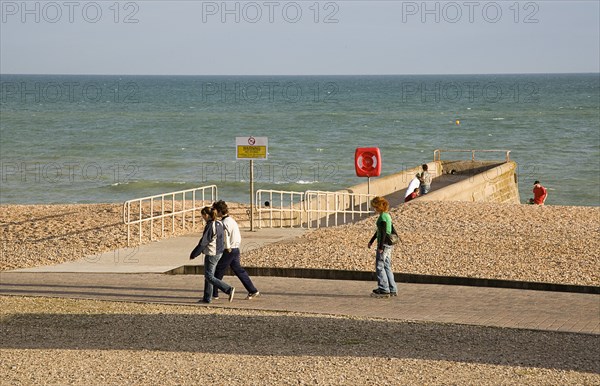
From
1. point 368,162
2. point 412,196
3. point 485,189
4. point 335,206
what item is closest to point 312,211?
point 335,206

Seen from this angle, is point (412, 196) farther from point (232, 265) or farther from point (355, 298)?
point (232, 265)

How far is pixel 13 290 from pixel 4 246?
4.99 m

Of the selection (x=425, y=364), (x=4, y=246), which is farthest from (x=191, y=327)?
(x=4, y=246)

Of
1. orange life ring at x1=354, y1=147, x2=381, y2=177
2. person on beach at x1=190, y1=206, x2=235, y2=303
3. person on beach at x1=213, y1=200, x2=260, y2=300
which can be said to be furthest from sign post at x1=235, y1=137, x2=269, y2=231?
orange life ring at x1=354, y1=147, x2=381, y2=177

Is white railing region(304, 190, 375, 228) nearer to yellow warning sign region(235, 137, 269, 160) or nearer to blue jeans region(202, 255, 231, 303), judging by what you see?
yellow warning sign region(235, 137, 269, 160)

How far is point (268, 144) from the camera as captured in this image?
6950 cm

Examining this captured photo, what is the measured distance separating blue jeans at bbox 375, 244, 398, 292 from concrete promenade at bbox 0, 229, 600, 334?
0.19 m

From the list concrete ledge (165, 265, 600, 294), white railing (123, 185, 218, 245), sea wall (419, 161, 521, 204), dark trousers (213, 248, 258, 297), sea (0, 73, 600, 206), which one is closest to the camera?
dark trousers (213, 248, 258, 297)

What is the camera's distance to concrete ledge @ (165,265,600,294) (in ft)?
48.6

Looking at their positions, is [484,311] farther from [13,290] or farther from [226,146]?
[226,146]

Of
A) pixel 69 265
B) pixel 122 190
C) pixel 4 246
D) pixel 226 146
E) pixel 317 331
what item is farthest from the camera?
pixel 226 146

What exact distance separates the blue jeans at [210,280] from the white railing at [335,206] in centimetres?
956

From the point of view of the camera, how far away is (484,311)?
13141 millimetres

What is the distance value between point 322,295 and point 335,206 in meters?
12.3
